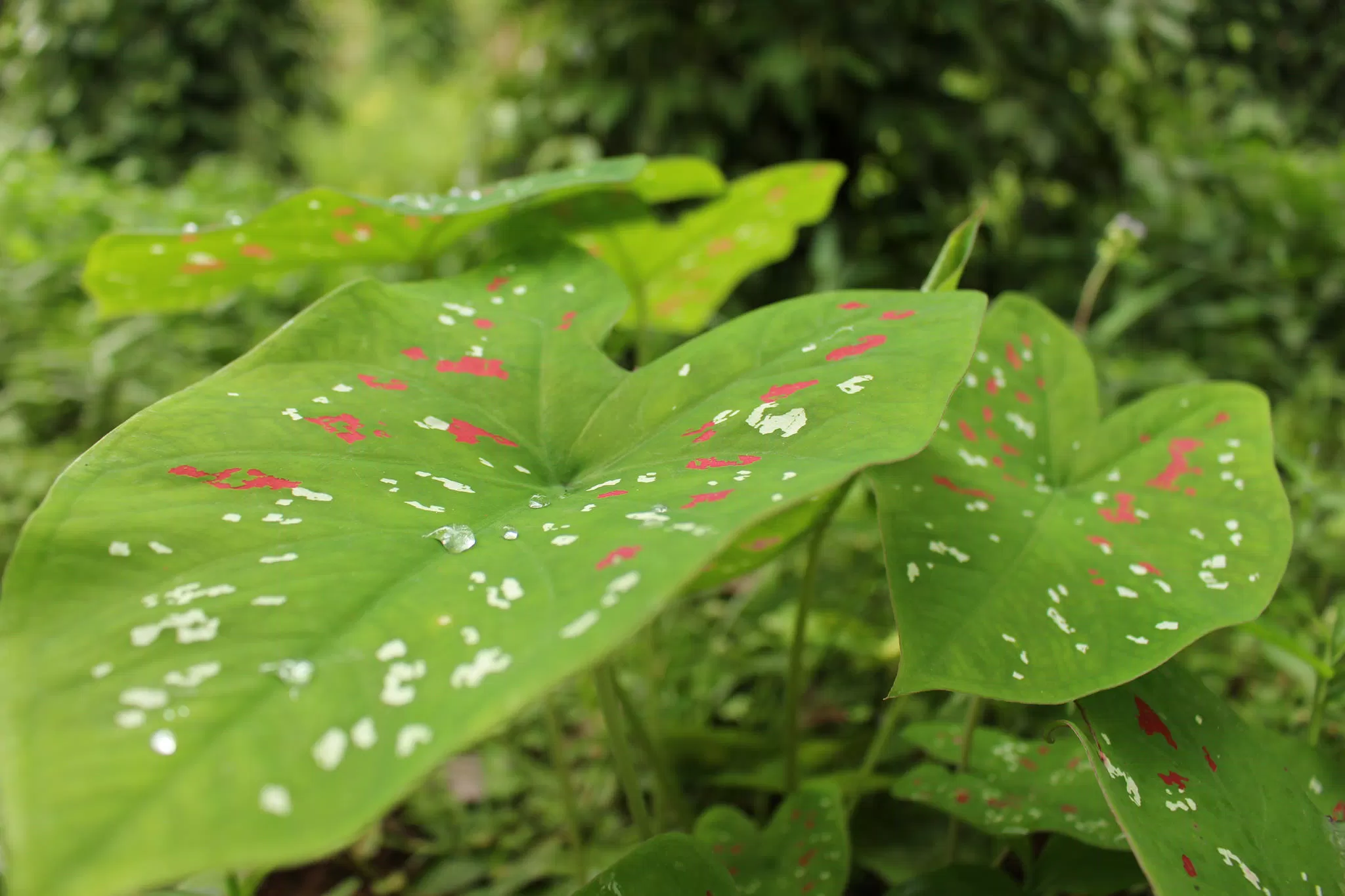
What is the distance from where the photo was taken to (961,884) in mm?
705

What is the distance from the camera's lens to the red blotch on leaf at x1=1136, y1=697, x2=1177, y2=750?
0.64 m

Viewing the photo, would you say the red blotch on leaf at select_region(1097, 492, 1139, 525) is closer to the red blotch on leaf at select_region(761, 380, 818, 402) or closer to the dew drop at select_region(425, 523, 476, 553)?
the red blotch on leaf at select_region(761, 380, 818, 402)

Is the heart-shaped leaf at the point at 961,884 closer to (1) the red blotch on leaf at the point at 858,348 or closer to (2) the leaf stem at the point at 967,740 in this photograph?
(2) the leaf stem at the point at 967,740

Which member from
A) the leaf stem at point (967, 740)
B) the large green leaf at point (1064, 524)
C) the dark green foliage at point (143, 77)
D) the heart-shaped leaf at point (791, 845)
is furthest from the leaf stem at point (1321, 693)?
the dark green foliage at point (143, 77)

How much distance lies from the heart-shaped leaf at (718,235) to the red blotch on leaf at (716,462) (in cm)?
70

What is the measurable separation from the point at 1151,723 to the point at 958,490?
0.75ft

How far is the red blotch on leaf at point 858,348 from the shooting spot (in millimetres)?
633

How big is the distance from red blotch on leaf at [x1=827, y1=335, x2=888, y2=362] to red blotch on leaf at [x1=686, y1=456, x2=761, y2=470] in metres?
0.14

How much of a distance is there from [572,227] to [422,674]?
2.91ft

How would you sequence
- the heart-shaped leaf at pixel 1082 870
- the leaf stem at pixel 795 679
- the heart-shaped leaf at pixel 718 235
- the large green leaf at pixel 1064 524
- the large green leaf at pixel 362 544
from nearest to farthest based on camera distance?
1. the large green leaf at pixel 362 544
2. the large green leaf at pixel 1064 524
3. the heart-shaped leaf at pixel 1082 870
4. the leaf stem at pixel 795 679
5. the heart-shaped leaf at pixel 718 235

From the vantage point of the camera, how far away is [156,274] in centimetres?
101

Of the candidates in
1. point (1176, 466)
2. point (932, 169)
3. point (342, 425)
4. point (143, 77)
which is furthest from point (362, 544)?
point (143, 77)

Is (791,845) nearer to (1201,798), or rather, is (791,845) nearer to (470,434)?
(1201,798)

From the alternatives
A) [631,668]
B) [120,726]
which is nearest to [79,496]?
[120,726]
